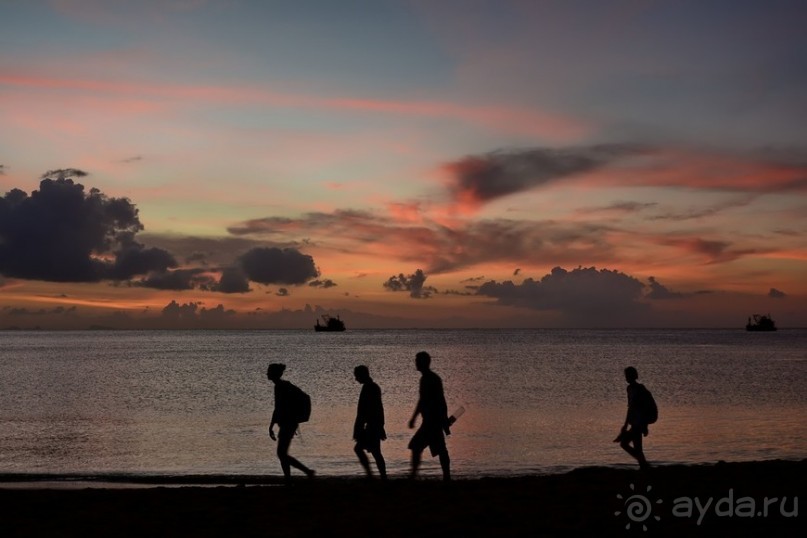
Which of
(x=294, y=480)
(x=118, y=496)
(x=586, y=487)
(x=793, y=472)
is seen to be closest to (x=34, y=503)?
(x=118, y=496)

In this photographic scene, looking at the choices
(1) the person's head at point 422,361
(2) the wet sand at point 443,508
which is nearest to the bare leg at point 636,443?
(2) the wet sand at point 443,508

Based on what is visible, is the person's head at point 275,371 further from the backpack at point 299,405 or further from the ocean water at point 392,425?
the ocean water at point 392,425

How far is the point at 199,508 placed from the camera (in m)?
12.3

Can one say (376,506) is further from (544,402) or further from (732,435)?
(544,402)

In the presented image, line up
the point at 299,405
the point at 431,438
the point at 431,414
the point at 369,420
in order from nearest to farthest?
the point at 431,414, the point at 431,438, the point at 369,420, the point at 299,405

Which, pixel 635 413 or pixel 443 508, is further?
pixel 635 413

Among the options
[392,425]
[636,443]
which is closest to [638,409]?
[636,443]

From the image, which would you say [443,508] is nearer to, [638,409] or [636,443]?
[638,409]

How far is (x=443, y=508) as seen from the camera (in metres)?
11.8

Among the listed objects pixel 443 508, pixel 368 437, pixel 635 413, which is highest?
pixel 635 413

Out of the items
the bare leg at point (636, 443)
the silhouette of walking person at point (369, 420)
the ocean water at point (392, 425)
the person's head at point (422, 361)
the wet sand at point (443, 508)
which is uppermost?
the person's head at point (422, 361)

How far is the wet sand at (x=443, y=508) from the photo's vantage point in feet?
34.0

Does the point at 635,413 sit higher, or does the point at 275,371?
the point at 275,371

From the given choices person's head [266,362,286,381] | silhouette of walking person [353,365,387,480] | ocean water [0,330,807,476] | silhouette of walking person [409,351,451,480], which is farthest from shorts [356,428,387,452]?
ocean water [0,330,807,476]
